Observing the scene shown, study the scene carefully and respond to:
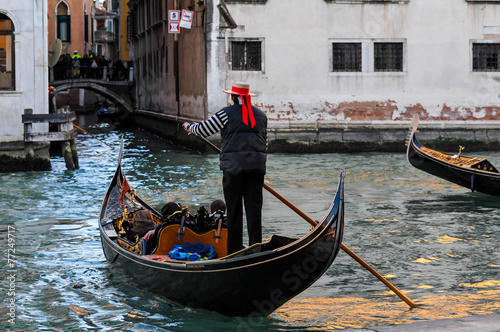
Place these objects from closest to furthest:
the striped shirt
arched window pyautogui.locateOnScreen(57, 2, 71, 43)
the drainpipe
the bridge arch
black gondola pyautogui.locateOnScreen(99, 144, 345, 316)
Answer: black gondola pyautogui.locateOnScreen(99, 144, 345, 316), the striped shirt, the drainpipe, the bridge arch, arched window pyautogui.locateOnScreen(57, 2, 71, 43)

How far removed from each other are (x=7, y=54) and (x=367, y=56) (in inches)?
263

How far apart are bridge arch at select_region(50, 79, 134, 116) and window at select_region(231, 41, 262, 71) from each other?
33.8 ft

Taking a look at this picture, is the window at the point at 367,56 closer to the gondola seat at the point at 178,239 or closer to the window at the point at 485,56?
the window at the point at 485,56

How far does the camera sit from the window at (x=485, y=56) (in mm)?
15516

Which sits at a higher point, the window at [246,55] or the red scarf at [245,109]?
the window at [246,55]

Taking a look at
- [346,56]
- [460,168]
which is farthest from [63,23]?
[460,168]

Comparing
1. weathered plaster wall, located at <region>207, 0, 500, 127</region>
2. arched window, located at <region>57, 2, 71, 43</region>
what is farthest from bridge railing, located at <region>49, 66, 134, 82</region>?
weathered plaster wall, located at <region>207, 0, 500, 127</region>

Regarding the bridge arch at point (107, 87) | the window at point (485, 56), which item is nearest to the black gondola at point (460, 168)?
the window at point (485, 56)

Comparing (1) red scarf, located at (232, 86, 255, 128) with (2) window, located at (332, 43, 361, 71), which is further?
(2) window, located at (332, 43, 361, 71)

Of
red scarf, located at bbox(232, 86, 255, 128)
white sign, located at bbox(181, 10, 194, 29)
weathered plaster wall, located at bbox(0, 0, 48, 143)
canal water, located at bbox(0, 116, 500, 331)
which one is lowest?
canal water, located at bbox(0, 116, 500, 331)

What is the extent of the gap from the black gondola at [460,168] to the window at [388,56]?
5.36 metres

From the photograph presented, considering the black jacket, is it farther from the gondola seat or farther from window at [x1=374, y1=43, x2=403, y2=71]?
window at [x1=374, y1=43, x2=403, y2=71]

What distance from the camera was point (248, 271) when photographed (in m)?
4.23

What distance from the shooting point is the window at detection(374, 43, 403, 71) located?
15.5 m
